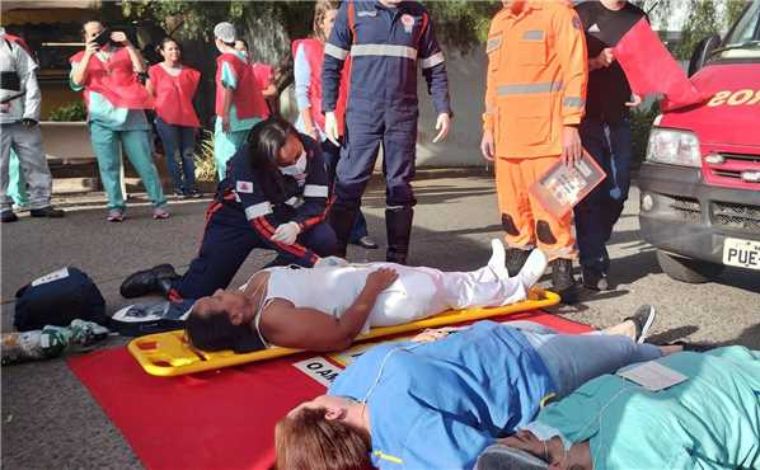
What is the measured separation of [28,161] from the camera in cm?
767

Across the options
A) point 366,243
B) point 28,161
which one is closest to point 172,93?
point 28,161

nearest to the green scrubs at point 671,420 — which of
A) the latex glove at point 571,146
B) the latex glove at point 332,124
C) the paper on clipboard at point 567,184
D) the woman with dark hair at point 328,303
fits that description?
the woman with dark hair at point 328,303

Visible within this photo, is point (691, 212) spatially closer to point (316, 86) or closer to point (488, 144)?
point (488, 144)

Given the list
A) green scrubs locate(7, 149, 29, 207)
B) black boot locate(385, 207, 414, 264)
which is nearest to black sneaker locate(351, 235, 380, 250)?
black boot locate(385, 207, 414, 264)

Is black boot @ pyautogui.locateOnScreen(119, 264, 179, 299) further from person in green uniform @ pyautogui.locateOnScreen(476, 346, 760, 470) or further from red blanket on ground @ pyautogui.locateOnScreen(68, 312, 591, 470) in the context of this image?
person in green uniform @ pyautogui.locateOnScreen(476, 346, 760, 470)

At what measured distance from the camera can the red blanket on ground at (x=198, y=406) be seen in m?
2.74

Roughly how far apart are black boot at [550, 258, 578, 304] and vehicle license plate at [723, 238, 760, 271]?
905 millimetres

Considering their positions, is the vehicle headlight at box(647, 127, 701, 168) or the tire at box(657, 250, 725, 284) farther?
Result: the tire at box(657, 250, 725, 284)

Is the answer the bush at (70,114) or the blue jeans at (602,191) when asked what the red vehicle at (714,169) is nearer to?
the blue jeans at (602,191)

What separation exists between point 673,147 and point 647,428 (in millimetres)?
2736

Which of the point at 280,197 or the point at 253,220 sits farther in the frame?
the point at 280,197

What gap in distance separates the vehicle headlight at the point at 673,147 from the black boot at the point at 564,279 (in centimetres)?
89

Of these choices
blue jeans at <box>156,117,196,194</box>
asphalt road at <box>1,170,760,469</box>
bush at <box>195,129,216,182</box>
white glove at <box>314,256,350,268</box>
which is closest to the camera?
asphalt road at <box>1,170,760,469</box>

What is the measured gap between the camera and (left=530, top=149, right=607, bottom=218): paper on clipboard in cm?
448
